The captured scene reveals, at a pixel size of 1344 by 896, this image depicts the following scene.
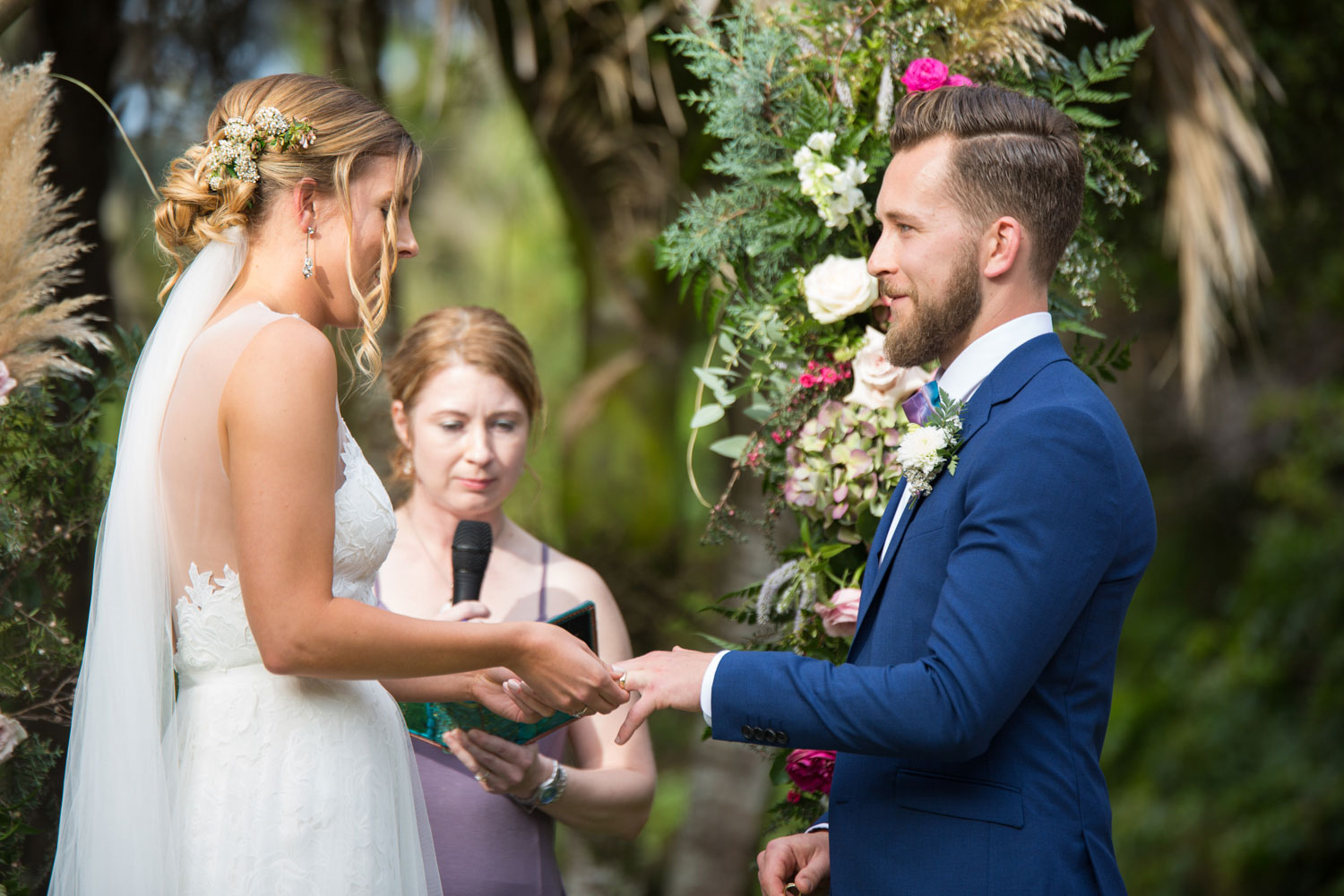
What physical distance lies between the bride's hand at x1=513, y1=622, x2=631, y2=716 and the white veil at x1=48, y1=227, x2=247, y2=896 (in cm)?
60

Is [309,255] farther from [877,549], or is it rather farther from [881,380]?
[881,380]

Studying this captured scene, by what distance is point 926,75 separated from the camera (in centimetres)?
262

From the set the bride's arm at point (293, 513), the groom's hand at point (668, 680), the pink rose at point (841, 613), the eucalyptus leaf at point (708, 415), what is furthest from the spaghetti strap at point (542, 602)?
the bride's arm at point (293, 513)

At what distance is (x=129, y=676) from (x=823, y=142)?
1.79m

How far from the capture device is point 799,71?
284 centimetres

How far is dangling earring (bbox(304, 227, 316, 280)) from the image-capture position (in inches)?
78.0

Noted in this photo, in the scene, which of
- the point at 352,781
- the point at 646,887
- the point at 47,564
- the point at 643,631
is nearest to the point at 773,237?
Result: the point at 352,781

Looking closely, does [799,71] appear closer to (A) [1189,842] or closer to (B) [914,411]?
(B) [914,411]

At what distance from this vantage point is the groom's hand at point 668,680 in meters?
1.93

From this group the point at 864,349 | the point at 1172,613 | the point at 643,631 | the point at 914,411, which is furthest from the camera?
the point at 1172,613

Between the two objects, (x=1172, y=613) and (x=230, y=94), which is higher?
(x=230, y=94)

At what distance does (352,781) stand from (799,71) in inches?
74.1

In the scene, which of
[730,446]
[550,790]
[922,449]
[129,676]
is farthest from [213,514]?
[730,446]

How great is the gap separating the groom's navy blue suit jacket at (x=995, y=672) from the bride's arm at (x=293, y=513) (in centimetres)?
57
